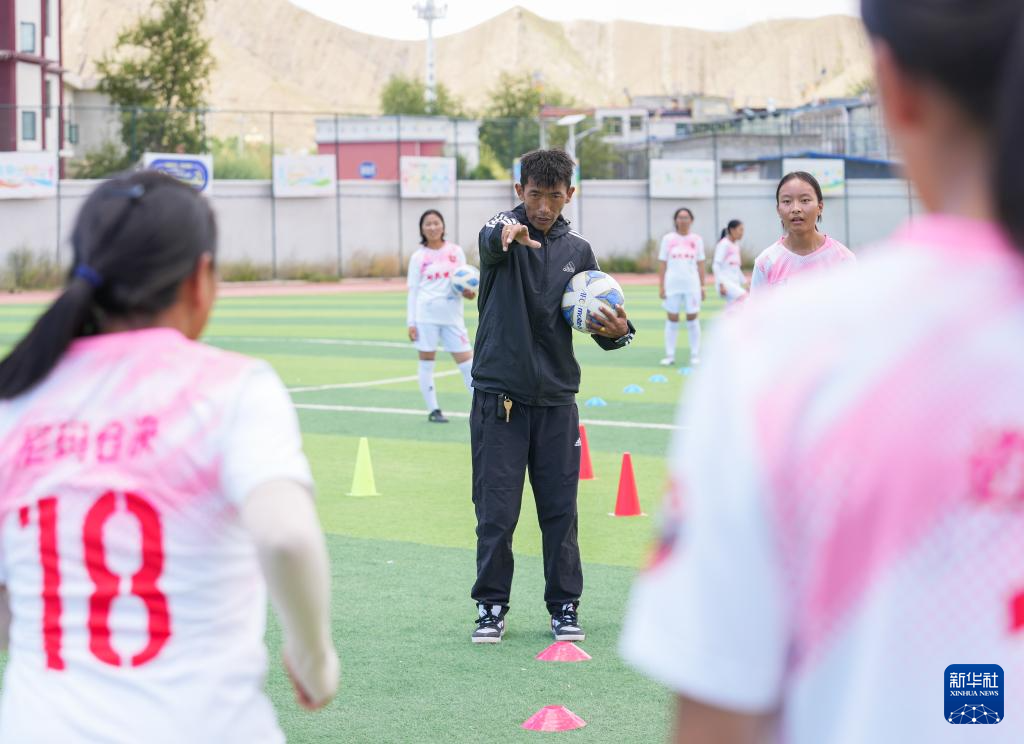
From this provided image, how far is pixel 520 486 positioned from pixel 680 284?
1388 cm

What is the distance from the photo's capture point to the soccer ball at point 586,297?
6.80 meters

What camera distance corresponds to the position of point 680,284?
67.9ft

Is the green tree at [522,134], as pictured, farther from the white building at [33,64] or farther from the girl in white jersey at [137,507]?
the girl in white jersey at [137,507]

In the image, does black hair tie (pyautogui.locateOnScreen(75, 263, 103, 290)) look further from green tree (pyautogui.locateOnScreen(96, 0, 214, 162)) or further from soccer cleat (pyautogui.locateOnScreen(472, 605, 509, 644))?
green tree (pyautogui.locateOnScreen(96, 0, 214, 162))

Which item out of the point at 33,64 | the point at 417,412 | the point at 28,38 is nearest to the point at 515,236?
the point at 417,412

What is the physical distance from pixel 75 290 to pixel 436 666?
433 cm

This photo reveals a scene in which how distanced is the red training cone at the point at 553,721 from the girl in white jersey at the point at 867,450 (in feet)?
13.6

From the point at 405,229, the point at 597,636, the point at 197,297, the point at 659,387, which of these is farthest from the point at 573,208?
the point at 197,297

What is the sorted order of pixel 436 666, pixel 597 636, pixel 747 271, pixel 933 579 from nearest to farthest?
pixel 933 579, pixel 436 666, pixel 597 636, pixel 747 271

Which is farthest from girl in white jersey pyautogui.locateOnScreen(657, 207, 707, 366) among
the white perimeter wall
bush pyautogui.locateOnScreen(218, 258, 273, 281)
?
the white perimeter wall

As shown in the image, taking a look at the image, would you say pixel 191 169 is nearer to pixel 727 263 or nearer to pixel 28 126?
pixel 28 126

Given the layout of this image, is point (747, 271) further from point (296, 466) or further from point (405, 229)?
point (296, 466)

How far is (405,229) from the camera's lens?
52.9 metres

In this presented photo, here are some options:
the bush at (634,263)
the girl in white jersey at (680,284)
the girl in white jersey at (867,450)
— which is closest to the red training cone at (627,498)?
the girl in white jersey at (867,450)
